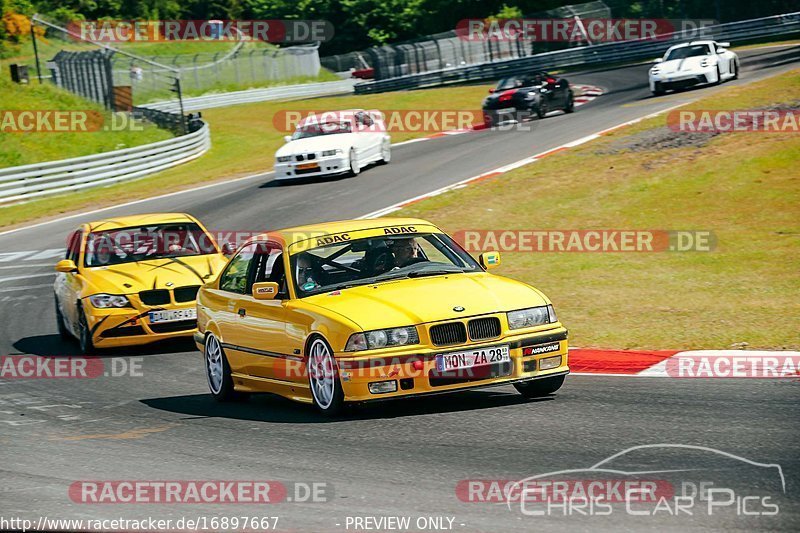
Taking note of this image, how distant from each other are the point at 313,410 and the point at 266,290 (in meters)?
0.99

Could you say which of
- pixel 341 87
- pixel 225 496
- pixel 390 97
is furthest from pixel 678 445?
pixel 341 87

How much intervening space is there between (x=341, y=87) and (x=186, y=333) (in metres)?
53.8

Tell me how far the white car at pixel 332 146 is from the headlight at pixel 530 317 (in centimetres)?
1858

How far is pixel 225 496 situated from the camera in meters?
6.39

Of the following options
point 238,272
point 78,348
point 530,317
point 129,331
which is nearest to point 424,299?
point 530,317

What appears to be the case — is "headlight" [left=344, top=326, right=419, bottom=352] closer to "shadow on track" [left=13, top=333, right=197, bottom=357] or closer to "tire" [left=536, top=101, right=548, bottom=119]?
"shadow on track" [left=13, top=333, right=197, bottom=357]

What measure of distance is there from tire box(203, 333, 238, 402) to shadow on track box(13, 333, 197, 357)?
2808 mm

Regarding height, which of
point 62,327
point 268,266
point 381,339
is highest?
point 268,266

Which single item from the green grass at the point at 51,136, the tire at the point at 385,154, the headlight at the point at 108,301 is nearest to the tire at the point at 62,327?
the headlight at the point at 108,301

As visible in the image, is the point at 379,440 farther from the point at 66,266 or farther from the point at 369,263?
the point at 66,266

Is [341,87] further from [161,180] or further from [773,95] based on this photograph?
[773,95]

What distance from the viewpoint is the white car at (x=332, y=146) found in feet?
87.7

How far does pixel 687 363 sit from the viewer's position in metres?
9.62

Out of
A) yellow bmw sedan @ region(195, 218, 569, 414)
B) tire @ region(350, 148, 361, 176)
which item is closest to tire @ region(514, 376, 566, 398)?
yellow bmw sedan @ region(195, 218, 569, 414)
